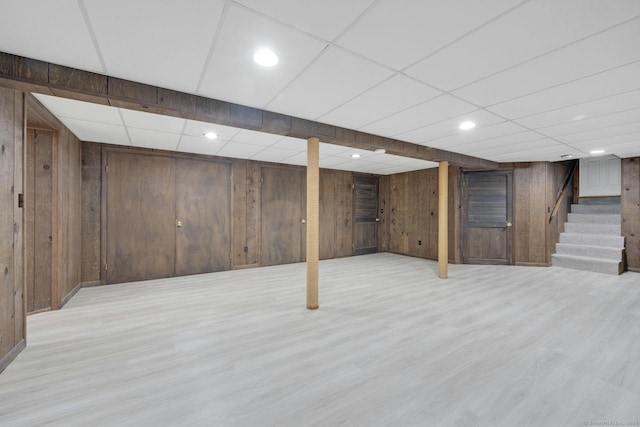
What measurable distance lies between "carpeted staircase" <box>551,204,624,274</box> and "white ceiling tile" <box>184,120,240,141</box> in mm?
6749

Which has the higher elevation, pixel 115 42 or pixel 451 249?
pixel 115 42

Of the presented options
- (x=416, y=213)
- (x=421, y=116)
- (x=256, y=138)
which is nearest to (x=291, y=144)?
(x=256, y=138)

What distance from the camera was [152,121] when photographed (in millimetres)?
3371

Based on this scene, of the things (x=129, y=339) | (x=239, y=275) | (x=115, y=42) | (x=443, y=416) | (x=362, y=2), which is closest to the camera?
(x=362, y=2)

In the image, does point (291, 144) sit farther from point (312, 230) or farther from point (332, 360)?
point (332, 360)

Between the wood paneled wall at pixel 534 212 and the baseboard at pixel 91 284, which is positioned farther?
the wood paneled wall at pixel 534 212

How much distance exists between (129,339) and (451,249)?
20.1 ft

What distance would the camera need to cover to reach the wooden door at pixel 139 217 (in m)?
4.62

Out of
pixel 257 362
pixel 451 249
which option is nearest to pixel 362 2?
pixel 257 362

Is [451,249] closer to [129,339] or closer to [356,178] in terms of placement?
[356,178]

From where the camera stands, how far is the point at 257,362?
224cm

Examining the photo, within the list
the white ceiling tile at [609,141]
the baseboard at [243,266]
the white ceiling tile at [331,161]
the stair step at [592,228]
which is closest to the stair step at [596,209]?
the stair step at [592,228]

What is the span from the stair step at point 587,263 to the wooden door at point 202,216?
6.80 meters

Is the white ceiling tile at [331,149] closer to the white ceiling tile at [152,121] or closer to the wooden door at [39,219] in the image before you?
the white ceiling tile at [152,121]
